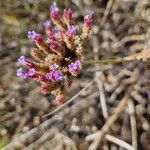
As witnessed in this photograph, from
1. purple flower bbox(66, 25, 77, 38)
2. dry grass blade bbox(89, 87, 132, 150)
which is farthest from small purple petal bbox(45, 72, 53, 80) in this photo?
dry grass blade bbox(89, 87, 132, 150)

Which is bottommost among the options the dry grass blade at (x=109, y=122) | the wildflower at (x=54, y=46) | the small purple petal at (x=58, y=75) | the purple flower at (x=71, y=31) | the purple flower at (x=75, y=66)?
the dry grass blade at (x=109, y=122)

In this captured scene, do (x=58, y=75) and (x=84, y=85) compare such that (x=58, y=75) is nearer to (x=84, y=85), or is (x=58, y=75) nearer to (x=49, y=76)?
(x=49, y=76)

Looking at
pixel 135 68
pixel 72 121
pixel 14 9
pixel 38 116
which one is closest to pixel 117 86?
pixel 135 68

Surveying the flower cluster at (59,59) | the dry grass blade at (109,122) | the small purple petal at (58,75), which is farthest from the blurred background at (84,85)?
the small purple petal at (58,75)

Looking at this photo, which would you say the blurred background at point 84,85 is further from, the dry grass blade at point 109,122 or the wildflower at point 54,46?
the wildflower at point 54,46

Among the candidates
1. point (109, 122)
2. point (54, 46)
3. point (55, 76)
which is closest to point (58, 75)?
point (55, 76)

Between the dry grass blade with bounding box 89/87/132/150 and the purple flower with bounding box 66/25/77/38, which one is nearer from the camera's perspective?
the purple flower with bounding box 66/25/77/38

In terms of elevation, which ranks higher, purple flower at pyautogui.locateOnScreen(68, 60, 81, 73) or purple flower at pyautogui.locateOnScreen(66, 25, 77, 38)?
purple flower at pyautogui.locateOnScreen(66, 25, 77, 38)

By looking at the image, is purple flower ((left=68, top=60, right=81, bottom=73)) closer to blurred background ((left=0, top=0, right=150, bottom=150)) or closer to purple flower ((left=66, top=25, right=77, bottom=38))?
purple flower ((left=66, top=25, right=77, bottom=38))
